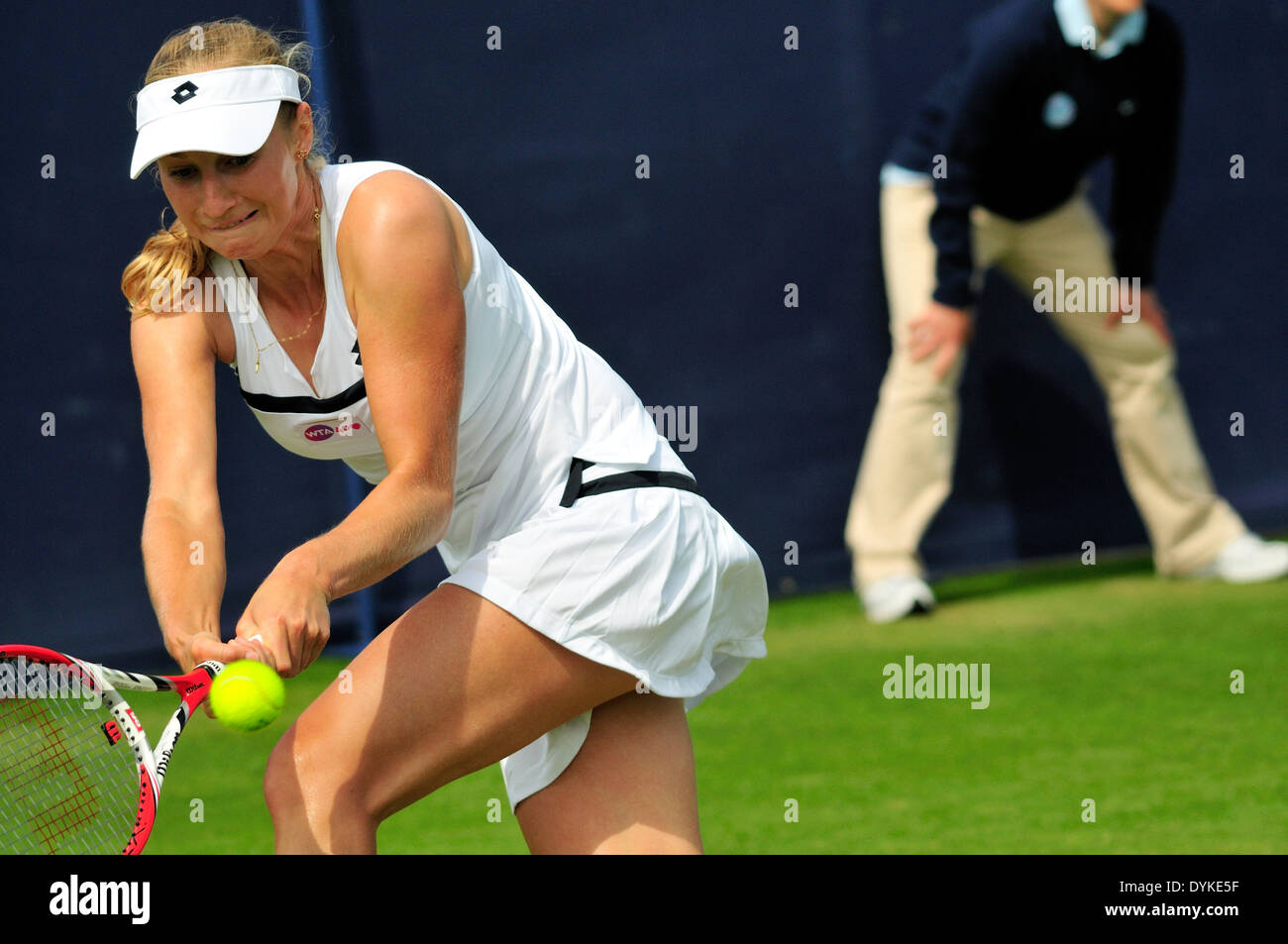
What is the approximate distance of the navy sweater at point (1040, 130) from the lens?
5.69 metres

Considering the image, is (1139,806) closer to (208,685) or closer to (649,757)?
(649,757)

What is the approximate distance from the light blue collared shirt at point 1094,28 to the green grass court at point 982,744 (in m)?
1.88

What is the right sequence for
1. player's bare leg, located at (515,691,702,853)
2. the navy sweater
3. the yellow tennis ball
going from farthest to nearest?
the navy sweater
player's bare leg, located at (515,691,702,853)
the yellow tennis ball

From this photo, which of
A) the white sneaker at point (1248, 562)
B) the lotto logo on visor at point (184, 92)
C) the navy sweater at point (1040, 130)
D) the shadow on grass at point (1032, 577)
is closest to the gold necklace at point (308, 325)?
the lotto logo on visor at point (184, 92)

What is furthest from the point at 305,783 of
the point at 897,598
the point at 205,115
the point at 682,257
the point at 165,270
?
the point at 682,257

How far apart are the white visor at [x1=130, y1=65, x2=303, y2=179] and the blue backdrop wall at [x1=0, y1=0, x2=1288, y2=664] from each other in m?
3.59

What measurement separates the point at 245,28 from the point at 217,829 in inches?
97.5

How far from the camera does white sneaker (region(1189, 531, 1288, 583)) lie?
6004 mm

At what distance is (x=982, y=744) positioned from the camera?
Result: 4.49m

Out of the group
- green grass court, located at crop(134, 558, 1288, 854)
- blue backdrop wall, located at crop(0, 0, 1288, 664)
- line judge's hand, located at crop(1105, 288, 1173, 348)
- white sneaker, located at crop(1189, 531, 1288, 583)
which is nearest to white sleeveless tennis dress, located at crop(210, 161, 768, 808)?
green grass court, located at crop(134, 558, 1288, 854)

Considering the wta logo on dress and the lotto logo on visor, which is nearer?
the lotto logo on visor

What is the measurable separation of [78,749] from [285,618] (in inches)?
→ 27.8

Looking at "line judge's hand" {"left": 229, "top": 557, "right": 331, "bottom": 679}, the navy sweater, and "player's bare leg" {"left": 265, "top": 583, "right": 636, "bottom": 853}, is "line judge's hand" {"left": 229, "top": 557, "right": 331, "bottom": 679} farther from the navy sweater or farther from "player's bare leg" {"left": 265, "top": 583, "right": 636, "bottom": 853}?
the navy sweater

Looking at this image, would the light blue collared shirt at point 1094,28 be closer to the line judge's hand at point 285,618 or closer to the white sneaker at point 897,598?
the white sneaker at point 897,598
